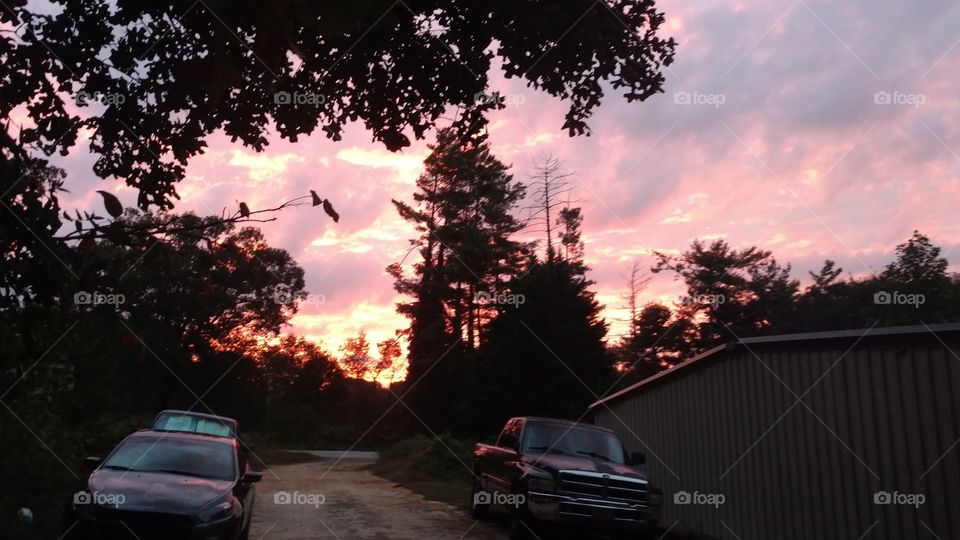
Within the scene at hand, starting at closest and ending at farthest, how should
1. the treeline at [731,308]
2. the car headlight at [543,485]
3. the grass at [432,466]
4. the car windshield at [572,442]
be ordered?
the car headlight at [543,485] < the car windshield at [572,442] < the grass at [432,466] < the treeline at [731,308]

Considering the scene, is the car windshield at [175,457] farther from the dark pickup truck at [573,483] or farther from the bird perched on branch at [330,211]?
the bird perched on branch at [330,211]

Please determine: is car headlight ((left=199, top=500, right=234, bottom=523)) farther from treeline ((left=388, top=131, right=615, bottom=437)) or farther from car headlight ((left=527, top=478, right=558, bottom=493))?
treeline ((left=388, top=131, right=615, bottom=437))

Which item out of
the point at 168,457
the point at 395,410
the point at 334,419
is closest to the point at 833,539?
the point at 168,457

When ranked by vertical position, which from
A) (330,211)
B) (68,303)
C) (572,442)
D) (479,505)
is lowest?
(479,505)

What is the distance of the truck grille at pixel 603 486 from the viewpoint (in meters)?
12.1

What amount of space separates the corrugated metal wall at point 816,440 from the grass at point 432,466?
11196 mm

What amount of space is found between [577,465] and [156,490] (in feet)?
20.8

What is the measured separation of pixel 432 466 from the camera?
30203 mm

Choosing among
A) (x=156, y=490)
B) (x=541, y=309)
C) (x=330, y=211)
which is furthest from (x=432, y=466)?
(x=330, y=211)

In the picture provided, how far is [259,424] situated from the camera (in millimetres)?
63250

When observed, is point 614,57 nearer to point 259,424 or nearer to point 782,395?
point 782,395

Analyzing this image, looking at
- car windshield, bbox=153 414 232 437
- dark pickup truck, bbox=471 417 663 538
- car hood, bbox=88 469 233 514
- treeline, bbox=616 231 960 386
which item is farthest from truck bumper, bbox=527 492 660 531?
treeline, bbox=616 231 960 386

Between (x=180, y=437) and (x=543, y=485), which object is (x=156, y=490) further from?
(x=543, y=485)

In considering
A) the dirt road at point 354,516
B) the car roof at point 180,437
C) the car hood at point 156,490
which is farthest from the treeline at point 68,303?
the dirt road at point 354,516
